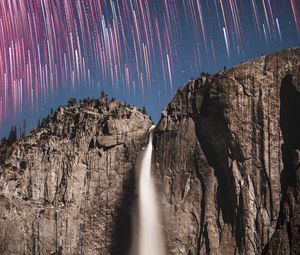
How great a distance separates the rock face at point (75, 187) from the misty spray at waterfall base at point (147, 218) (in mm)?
1290

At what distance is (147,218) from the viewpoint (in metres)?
49.7

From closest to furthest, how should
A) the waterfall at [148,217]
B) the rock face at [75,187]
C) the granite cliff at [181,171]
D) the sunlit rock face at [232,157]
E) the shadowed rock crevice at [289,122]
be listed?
the shadowed rock crevice at [289,122]
the sunlit rock face at [232,157]
the granite cliff at [181,171]
the waterfall at [148,217]
the rock face at [75,187]

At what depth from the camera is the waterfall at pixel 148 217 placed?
4812cm

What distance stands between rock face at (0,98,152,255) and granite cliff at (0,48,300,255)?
120mm

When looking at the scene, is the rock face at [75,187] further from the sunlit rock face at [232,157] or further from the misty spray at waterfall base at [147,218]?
the sunlit rock face at [232,157]

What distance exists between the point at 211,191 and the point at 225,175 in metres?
2.20

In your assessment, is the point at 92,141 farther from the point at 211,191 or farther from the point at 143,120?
the point at 211,191

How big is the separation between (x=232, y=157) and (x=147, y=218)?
12.5m

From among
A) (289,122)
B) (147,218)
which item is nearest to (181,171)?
(147,218)

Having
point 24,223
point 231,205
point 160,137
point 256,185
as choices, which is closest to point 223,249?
point 231,205

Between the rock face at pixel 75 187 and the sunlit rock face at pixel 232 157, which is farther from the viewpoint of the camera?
the rock face at pixel 75 187

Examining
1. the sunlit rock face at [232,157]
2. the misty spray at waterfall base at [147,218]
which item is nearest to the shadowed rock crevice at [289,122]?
the sunlit rock face at [232,157]

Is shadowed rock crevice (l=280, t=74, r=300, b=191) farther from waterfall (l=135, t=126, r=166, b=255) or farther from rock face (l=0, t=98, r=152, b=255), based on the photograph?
rock face (l=0, t=98, r=152, b=255)

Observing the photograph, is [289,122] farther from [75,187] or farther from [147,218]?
[75,187]
